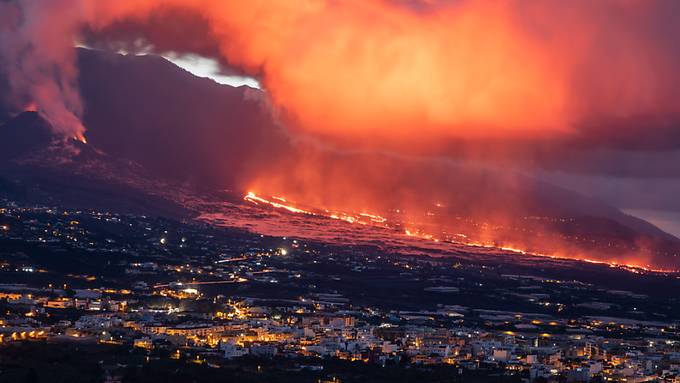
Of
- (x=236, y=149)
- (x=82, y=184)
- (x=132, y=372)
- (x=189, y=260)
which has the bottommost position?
(x=132, y=372)

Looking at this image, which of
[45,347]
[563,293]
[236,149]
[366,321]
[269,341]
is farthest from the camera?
[236,149]

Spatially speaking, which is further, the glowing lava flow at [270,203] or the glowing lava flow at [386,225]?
the glowing lava flow at [386,225]

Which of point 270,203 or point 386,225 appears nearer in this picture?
point 270,203

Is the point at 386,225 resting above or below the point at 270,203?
below

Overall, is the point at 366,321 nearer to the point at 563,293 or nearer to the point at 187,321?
the point at 187,321

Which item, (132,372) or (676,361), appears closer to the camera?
(132,372)

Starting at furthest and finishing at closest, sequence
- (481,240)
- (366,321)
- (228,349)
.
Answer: (481,240), (366,321), (228,349)

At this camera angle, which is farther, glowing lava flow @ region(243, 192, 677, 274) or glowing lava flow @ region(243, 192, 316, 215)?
glowing lava flow @ region(243, 192, 677, 274)

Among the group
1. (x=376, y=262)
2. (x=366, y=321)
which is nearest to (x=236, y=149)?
(x=376, y=262)
